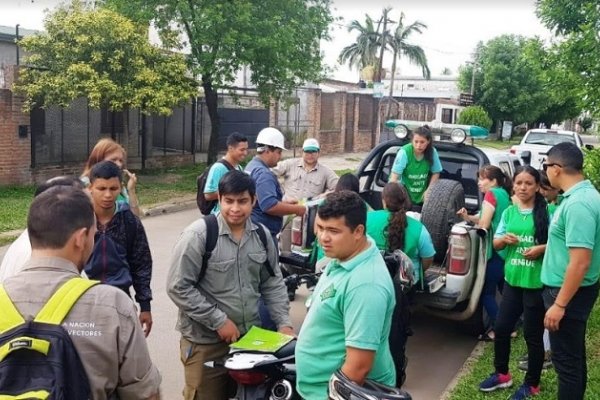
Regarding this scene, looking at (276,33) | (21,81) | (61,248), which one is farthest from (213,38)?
(61,248)

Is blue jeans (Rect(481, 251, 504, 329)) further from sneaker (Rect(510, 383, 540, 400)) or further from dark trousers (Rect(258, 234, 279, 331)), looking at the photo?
dark trousers (Rect(258, 234, 279, 331))

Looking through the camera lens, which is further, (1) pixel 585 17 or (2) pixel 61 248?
(1) pixel 585 17

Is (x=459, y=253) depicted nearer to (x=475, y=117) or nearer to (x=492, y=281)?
(x=492, y=281)

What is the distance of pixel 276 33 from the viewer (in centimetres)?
1580

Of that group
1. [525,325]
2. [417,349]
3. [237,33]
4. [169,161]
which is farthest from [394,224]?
[169,161]

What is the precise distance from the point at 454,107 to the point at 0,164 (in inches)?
1250

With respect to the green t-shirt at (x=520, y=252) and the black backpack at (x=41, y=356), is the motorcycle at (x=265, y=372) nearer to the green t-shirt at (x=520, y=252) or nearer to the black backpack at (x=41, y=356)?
the black backpack at (x=41, y=356)

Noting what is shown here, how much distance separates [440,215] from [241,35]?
419 inches

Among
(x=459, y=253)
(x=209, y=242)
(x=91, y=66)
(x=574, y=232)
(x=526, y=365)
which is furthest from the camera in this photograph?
(x=91, y=66)

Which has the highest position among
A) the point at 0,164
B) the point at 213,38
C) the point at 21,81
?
the point at 213,38

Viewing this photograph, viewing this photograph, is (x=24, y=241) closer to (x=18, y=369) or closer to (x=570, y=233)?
(x=18, y=369)

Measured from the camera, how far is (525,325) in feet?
14.4

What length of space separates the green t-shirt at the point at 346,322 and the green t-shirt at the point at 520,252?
1993mm

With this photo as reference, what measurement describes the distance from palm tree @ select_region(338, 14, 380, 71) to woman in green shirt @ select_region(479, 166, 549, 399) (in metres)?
48.5
